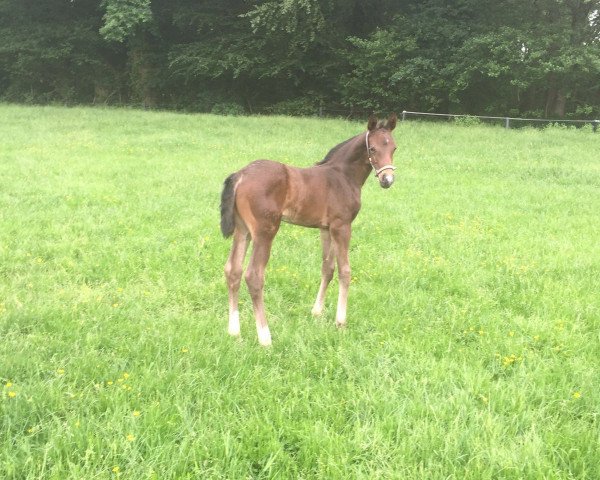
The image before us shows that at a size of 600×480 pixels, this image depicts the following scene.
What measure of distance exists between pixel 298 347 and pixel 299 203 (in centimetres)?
121

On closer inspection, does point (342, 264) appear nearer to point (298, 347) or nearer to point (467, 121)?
point (298, 347)

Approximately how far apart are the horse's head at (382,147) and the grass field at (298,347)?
4.31ft

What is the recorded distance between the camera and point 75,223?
7258 mm

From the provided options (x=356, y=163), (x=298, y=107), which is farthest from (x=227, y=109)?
(x=356, y=163)

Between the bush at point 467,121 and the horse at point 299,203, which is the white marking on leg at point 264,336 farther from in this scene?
the bush at point 467,121

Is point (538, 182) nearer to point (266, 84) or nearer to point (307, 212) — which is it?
point (307, 212)

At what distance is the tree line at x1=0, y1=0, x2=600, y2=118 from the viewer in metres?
26.8

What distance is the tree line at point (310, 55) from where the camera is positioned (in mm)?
26781

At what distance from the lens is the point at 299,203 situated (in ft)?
14.2

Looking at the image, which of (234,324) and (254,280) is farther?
(234,324)

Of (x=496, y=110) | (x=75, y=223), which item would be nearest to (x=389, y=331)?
(x=75, y=223)

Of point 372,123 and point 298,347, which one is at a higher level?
point 372,123

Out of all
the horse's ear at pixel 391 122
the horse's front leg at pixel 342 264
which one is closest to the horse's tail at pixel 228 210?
the horse's front leg at pixel 342 264

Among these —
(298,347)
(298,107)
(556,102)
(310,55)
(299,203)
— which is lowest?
(298,347)
